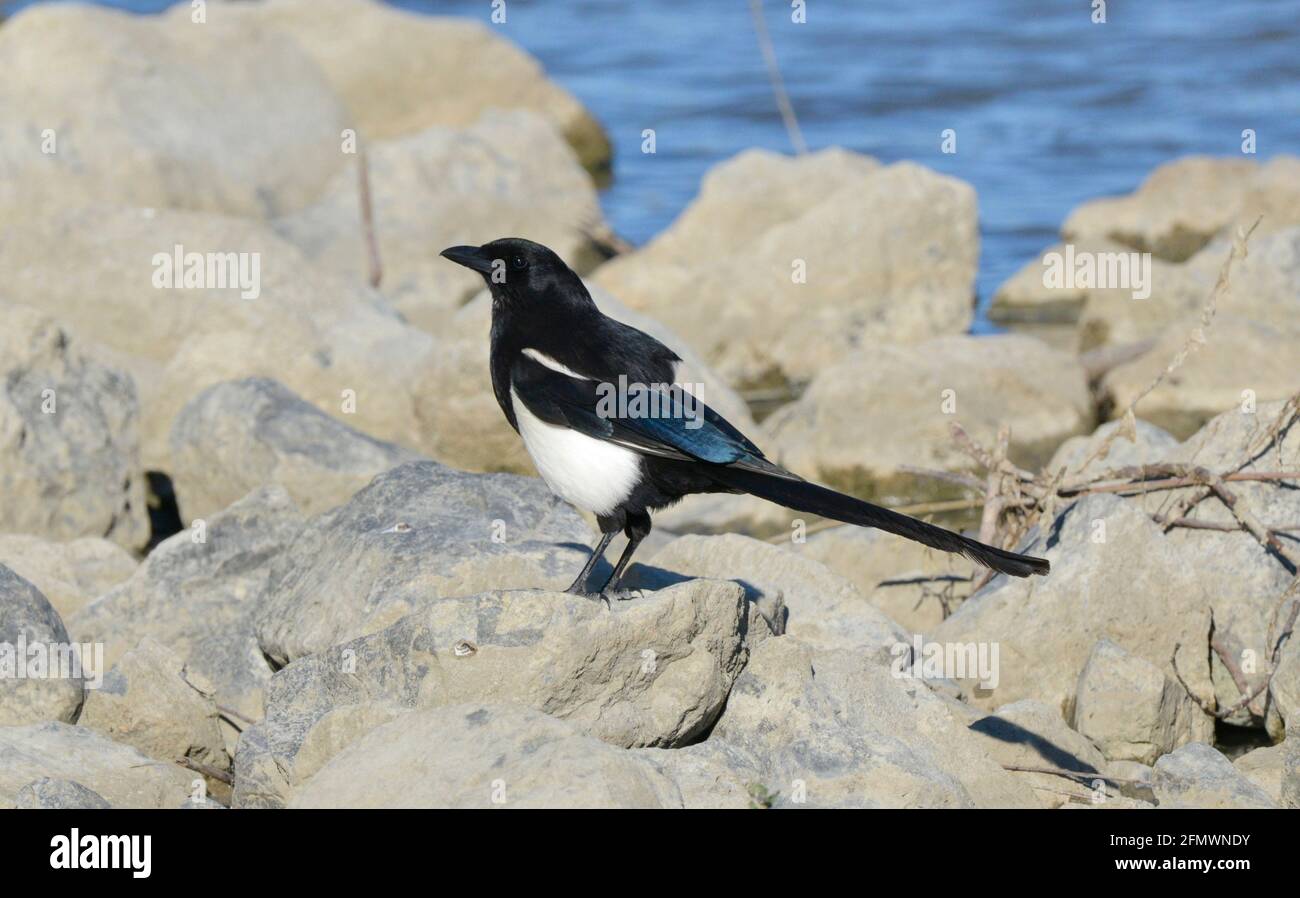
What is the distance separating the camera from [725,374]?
11.2 m

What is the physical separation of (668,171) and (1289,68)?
7.18m

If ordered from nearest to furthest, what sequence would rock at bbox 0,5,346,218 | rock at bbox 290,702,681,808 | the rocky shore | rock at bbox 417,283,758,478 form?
rock at bbox 290,702,681,808 → the rocky shore → rock at bbox 417,283,758,478 → rock at bbox 0,5,346,218

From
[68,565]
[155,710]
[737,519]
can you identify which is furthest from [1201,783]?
[68,565]

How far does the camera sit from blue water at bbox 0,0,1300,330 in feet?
54.2

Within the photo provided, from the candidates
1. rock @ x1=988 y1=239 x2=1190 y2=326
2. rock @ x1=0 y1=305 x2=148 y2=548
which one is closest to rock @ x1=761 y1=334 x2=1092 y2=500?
rock @ x1=988 y1=239 x2=1190 y2=326

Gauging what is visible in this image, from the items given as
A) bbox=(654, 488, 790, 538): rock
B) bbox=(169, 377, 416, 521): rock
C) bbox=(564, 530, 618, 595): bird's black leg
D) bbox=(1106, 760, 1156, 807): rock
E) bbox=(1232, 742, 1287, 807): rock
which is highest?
bbox=(169, 377, 416, 521): rock

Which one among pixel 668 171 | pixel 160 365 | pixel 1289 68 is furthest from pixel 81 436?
pixel 1289 68

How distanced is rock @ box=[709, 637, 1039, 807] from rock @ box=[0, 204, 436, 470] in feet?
14.5

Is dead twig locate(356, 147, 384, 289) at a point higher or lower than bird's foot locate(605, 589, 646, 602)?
higher

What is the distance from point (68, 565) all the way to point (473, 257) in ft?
8.66

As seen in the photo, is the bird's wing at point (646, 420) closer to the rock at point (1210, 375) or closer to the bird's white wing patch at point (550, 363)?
the bird's white wing patch at point (550, 363)

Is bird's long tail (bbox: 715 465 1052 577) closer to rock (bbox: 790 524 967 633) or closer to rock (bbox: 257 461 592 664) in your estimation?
rock (bbox: 257 461 592 664)

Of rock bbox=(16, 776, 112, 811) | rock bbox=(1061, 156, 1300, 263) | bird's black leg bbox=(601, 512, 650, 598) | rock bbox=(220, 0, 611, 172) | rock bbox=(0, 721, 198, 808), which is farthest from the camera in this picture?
rock bbox=(220, 0, 611, 172)

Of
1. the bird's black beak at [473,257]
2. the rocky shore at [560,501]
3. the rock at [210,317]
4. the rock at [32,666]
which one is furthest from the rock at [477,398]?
the rock at [32,666]
